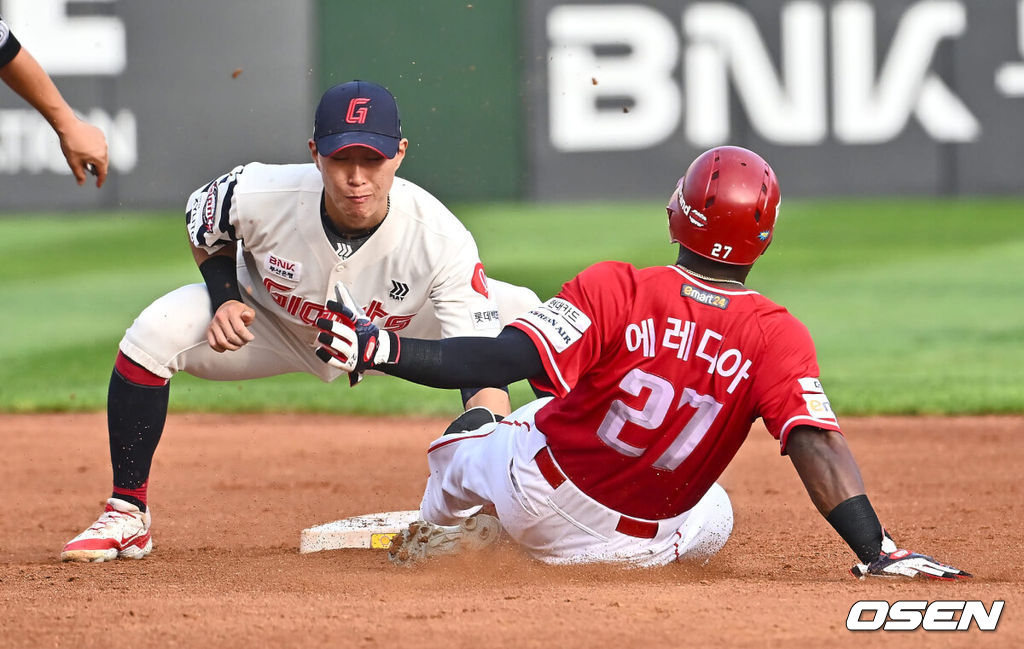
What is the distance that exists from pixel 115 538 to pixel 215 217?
1.13 meters

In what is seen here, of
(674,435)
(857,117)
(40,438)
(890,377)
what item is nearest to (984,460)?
(890,377)

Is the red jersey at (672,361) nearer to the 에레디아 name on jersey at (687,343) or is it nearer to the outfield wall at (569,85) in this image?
the 에레디아 name on jersey at (687,343)

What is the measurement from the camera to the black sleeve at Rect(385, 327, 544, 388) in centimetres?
336

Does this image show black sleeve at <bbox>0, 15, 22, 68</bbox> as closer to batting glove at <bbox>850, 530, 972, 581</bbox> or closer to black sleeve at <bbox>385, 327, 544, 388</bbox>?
black sleeve at <bbox>385, 327, 544, 388</bbox>

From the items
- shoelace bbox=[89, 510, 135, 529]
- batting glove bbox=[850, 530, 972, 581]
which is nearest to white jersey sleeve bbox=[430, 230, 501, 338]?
shoelace bbox=[89, 510, 135, 529]

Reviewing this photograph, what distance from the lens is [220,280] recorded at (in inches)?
179

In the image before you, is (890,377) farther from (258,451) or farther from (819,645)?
(819,645)

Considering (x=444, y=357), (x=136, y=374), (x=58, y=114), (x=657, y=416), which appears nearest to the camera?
(x=444, y=357)

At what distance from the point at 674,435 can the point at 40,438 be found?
4.69 meters

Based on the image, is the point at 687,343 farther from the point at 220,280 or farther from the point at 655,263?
the point at 655,263

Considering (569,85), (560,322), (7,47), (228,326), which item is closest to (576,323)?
(560,322)

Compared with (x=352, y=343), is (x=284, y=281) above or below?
below

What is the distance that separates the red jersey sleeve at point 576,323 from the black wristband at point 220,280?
1423 millimetres

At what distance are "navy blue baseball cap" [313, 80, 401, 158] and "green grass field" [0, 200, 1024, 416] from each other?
393cm
